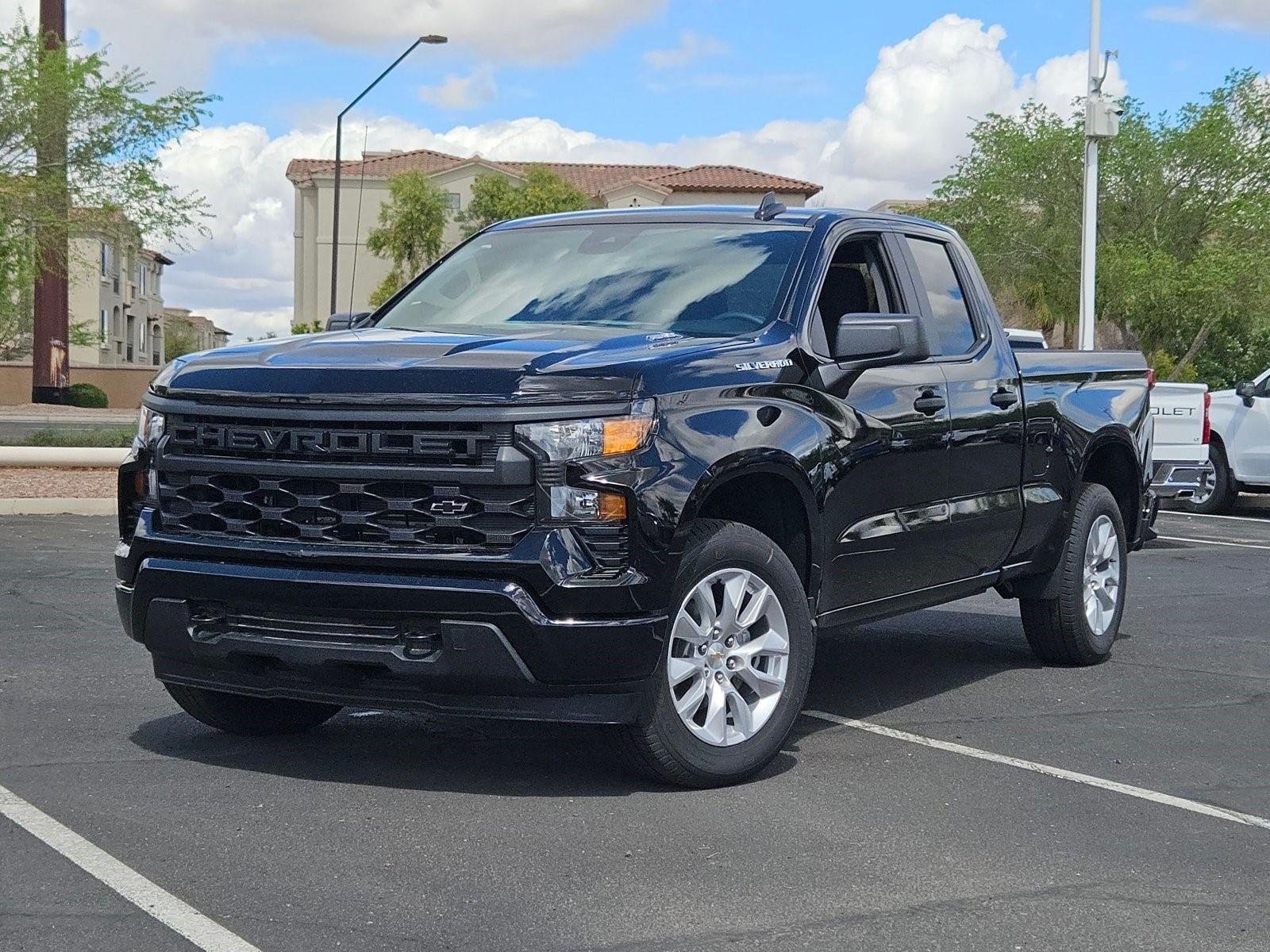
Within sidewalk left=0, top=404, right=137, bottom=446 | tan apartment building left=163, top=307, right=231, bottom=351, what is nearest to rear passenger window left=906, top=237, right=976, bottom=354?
sidewalk left=0, top=404, right=137, bottom=446

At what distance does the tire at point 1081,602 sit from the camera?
26.3 feet

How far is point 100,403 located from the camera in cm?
4162

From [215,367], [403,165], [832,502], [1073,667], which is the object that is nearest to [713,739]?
[832,502]

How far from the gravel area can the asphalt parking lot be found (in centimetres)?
893

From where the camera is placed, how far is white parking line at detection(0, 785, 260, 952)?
4.00m

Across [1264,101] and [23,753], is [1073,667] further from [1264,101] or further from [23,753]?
[1264,101]

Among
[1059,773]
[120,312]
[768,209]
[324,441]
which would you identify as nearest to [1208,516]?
[768,209]

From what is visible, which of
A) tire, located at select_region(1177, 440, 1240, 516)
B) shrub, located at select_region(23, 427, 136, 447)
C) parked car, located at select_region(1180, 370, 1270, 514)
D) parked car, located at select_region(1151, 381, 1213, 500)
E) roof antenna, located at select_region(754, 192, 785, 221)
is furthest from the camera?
shrub, located at select_region(23, 427, 136, 447)

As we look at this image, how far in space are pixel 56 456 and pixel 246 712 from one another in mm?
12490

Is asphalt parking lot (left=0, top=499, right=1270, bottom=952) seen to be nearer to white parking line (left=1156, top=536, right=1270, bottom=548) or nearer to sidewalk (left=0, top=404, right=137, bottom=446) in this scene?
white parking line (left=1156, top=536, right=1270, bottom=548)

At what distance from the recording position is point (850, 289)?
6.78 metres

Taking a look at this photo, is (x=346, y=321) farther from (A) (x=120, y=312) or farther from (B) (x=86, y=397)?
(A) (x=120, y=312)

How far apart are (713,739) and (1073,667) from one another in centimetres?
336

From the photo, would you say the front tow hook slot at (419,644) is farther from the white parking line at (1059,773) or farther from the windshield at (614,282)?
the white parking line at (1059,773)
